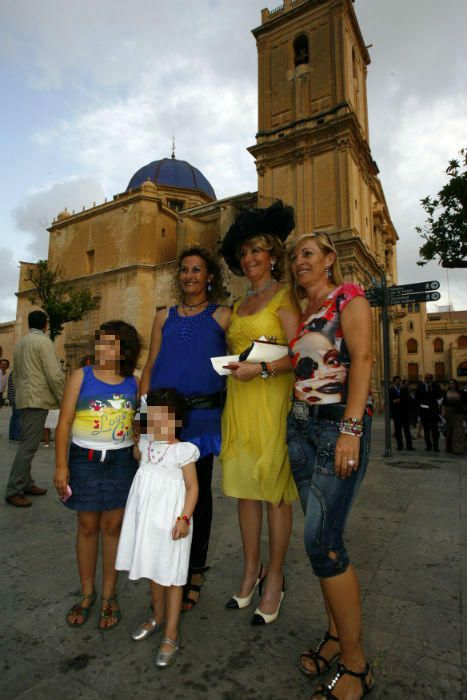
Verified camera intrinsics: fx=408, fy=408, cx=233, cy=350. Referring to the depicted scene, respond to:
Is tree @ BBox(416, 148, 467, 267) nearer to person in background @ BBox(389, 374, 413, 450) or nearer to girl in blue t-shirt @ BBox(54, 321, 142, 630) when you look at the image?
person in background @ BBox(389, 374, 413, 450)

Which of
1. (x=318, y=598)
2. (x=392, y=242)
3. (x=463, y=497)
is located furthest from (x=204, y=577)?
(x=392, y=242)

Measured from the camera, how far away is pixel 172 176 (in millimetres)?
38688

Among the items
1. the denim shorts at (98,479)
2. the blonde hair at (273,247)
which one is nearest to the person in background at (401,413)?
the blonde hair at (273,247)

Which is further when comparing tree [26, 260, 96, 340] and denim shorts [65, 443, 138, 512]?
tree [26, 260, 96, 340]

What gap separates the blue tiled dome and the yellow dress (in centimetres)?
3903

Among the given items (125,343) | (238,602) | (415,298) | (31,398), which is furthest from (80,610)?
(415,298)

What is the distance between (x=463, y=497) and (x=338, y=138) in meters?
23.6

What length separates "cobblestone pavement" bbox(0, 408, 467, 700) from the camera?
5.67 feet

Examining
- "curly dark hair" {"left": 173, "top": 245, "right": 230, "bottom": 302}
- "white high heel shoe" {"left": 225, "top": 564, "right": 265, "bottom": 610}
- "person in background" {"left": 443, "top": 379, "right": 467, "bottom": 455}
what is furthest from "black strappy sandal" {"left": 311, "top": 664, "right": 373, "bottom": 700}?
A: "person in background" {"left": 443, "top": 379, "right": 467, "bottom": 455}

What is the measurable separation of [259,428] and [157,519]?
0.78 m

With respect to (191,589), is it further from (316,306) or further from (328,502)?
(316,306)

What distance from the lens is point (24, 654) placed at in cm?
194

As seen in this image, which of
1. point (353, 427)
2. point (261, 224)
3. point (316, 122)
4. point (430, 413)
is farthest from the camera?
point (316, 122)

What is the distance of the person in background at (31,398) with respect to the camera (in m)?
4.55
